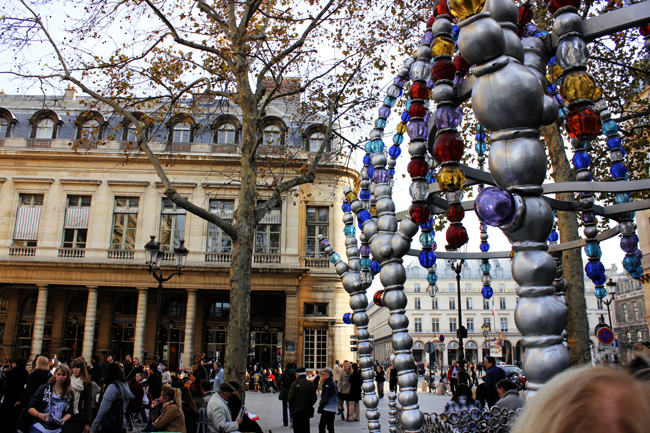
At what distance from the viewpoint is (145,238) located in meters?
30.7

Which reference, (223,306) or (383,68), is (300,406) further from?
(223,306)

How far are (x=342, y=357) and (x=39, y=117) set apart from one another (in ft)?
82.8

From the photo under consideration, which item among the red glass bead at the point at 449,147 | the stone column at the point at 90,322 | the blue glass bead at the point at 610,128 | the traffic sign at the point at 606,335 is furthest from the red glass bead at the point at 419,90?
the stone column at the point at 90,322

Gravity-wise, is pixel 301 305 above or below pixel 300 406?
above

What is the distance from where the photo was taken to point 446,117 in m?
3.10

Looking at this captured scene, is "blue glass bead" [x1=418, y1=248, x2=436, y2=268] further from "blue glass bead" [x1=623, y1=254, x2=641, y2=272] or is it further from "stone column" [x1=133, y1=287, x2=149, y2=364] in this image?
"stone column" [x1=133, y1=287, x2=149, y2=364]

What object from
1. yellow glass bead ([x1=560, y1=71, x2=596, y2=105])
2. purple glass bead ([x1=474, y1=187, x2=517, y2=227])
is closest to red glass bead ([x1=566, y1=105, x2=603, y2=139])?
yellow glass bead ([x1=560, y1=71, x2=596, y2=105])

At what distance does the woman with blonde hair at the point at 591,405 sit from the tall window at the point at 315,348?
30.5m

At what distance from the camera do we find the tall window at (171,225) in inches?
1221

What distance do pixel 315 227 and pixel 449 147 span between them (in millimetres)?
29034

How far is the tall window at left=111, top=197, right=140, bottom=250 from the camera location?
31031mm

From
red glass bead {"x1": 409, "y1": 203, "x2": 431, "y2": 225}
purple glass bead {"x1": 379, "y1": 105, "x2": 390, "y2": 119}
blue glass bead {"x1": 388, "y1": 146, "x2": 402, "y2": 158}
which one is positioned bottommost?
red glass bead {"x1": 409, "y1": 203, "x2": 431, "y2": 225}

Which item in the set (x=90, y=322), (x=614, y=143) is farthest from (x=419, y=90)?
(x=90, y=322)

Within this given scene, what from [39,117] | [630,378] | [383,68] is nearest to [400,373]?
[630,378]
